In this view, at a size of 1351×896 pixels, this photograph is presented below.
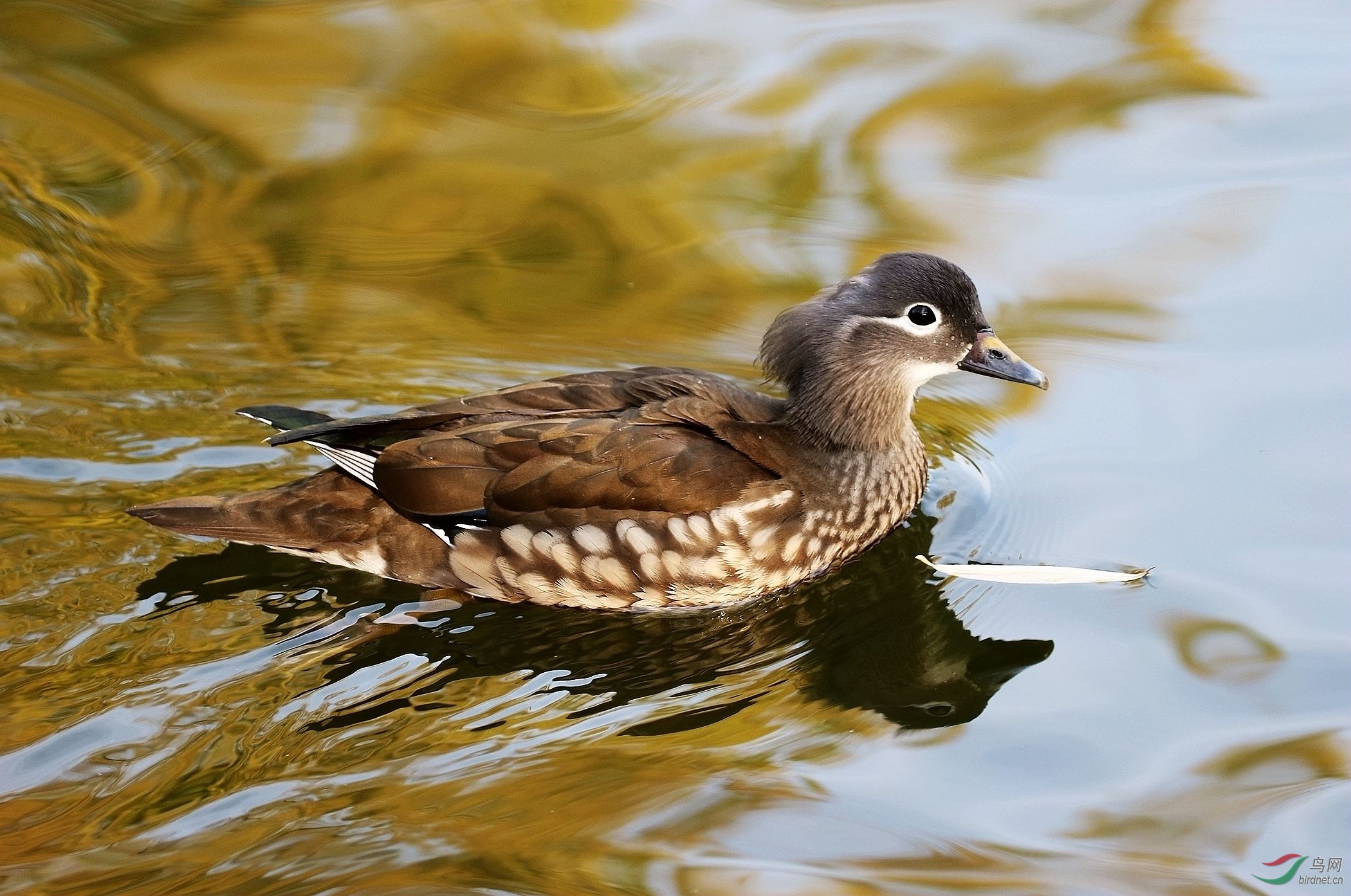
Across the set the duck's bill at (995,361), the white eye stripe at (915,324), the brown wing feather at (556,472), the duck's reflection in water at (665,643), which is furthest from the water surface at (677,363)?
the white eye stripe at (915,324)

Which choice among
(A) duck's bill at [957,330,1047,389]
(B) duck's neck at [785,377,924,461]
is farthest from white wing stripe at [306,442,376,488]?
(A) duck's bill at [957,330,1047,389]

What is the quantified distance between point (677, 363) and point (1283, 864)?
354 cm

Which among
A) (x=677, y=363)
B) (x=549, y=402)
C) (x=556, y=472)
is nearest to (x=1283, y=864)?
(x=556, y=472)

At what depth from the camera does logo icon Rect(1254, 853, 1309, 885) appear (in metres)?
4.29

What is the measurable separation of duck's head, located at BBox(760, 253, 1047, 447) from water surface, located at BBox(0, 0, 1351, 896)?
0.58 m

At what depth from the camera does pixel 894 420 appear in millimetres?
6137

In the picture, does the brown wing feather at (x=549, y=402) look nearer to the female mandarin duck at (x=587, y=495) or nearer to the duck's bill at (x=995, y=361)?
the female mandarin duck at (x=587, y=495)

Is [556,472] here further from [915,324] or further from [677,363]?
[677,363]

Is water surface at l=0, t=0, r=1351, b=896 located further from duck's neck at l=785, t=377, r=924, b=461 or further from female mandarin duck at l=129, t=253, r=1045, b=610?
duck's neck at l=785, t=377, r=924, b=461

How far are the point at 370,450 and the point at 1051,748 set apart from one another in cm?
258

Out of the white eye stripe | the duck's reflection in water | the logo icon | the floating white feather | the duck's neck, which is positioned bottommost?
the logo icon

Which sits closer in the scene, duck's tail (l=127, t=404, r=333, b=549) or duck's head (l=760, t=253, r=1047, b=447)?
duck's tail (l=127, t=404, r=333, b=549)

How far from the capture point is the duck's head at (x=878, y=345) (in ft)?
19.5

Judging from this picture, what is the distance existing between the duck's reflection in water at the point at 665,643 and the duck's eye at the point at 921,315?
0.96m
